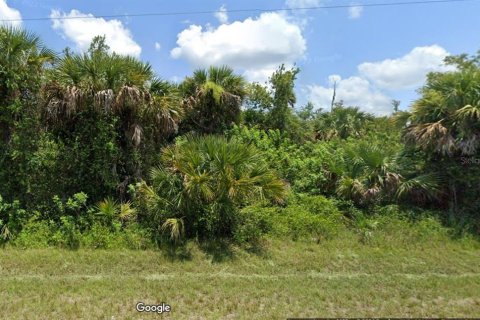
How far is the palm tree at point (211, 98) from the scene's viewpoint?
11.7 meters

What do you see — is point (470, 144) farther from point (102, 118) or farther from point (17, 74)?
point (17, 74)

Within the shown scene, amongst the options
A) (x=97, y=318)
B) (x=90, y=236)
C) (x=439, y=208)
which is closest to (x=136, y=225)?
(x=90, y=236)

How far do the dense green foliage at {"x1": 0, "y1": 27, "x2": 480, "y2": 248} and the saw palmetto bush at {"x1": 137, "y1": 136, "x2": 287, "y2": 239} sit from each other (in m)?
0.03

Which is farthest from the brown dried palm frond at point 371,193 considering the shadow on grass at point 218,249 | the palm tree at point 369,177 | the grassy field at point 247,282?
the shadow on grass at point 218,249

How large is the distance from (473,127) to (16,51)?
35.3ft

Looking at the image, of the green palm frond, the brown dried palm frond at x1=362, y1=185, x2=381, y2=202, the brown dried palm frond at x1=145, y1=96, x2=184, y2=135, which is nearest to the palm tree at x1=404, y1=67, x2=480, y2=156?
the brown dried palm frond at x1=362, y1=185, x2=381, y2=202

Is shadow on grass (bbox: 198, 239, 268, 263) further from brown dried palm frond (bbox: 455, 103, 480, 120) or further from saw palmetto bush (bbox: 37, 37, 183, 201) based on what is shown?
brown dried palm frond (bbox: 455, 103, 480, 120)

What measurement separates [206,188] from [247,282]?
216 cm

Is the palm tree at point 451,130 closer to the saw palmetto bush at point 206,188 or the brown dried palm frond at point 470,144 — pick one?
the brown dried palm frond at point 470,144

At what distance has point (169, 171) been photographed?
8.19 metres

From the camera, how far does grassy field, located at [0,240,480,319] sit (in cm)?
499

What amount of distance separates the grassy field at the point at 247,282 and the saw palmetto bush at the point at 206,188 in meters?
0.58

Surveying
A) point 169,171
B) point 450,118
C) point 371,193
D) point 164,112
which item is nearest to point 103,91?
point 164,112

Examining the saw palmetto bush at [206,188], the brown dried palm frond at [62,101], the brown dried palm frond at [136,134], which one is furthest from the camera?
the brown dried palm frond at [136,134]
